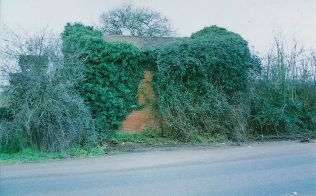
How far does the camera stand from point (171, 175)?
841cm

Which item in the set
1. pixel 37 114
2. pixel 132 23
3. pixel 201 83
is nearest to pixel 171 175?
pixel 37 114

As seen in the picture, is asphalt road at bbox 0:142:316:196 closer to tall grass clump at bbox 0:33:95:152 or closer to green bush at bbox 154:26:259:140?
tall grass clump at bbox 0:33:95:152

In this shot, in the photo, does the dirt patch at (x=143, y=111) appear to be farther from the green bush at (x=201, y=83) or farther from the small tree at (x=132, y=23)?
the small tree at (x=132, y=23)

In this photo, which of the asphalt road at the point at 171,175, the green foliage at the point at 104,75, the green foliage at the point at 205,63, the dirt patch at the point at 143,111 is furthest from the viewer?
the dirt patch at the point at 143,111

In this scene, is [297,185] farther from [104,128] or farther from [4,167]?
[104,128]

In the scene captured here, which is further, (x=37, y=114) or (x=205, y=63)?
(x=205, y=63)

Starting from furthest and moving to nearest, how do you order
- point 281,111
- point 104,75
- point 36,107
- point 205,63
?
point 281,111, point 205,63, point 104,75, point 36,107

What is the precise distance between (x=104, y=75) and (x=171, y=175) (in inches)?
299

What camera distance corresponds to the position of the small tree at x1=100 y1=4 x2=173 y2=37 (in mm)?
34438

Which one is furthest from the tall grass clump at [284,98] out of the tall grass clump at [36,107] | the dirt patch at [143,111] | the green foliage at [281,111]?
the tall grass clump at [36,107]

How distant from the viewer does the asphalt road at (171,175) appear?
705 cm

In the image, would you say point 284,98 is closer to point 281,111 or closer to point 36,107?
point 281,111

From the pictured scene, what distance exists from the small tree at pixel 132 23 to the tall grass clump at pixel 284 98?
17472 mm

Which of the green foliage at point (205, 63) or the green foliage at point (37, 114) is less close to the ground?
the green foliage at point (205, 63)
